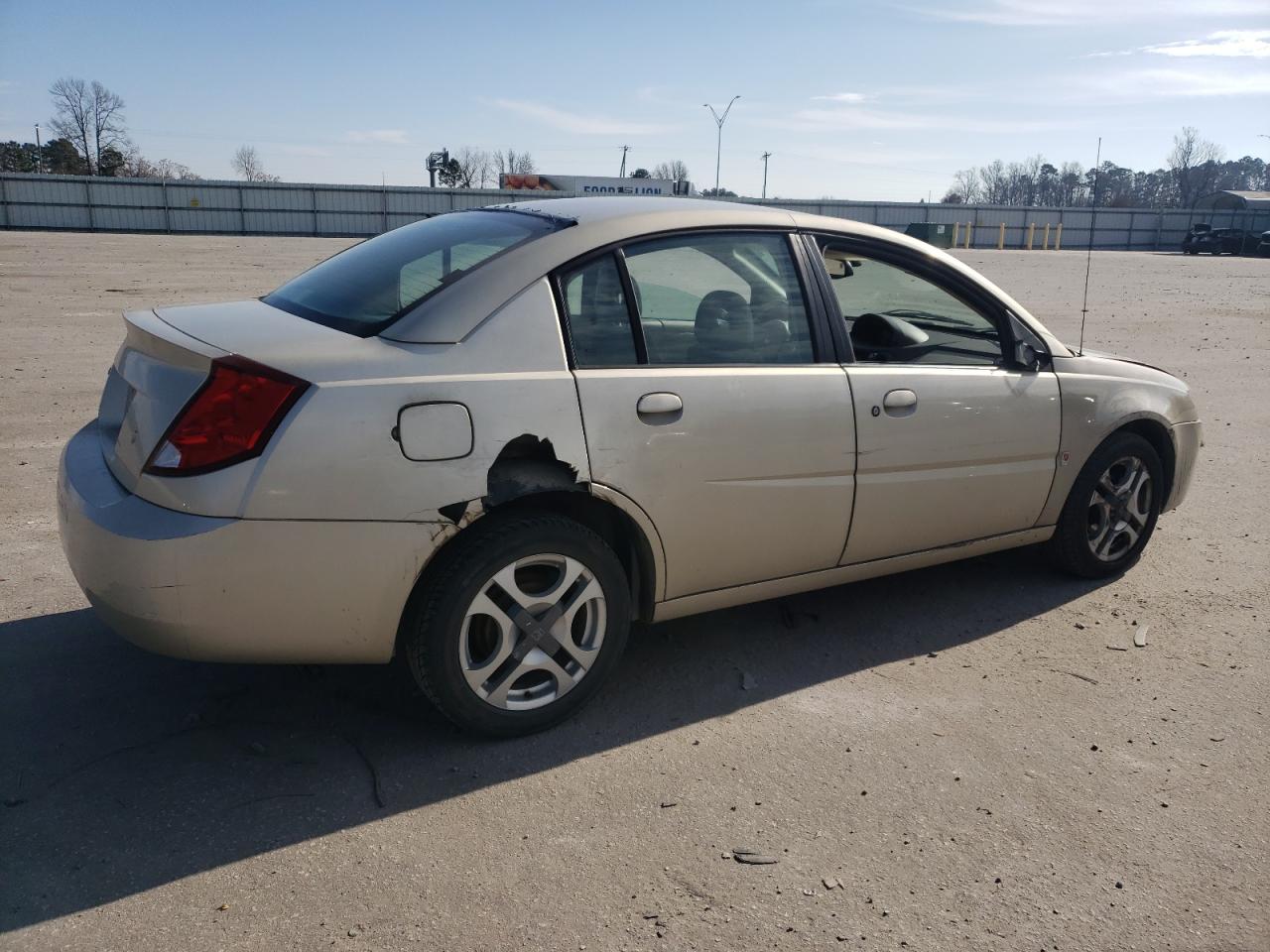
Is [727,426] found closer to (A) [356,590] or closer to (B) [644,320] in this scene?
(B) [644,320]

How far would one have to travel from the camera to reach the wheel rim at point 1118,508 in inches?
189

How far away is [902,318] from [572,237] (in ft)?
5.54

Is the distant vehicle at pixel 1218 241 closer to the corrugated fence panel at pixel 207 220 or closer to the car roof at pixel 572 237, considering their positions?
the corrugated fence panel at pixel 207 220

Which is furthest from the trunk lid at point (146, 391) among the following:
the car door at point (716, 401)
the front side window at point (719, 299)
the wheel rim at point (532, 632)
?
the front side window at point (719, 299)

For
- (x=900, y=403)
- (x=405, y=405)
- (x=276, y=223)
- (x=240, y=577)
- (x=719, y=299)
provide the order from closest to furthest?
(x=240, y=577)
(x=405, y=405)
(x=719, y=299)
(x=900, y=403)
(x=276, y=223)

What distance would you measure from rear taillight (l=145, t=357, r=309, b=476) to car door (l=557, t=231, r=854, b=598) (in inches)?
35.7

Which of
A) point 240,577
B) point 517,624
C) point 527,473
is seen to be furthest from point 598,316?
point 240,577

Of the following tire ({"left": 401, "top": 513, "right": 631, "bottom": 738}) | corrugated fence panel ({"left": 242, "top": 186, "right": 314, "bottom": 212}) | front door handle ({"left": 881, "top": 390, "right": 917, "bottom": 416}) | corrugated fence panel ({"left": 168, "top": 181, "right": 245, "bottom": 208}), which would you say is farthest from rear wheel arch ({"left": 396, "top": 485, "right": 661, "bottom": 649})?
corrugated fence panel ({"left": 242, "top": 186, "right": 314, "bottom": 212})

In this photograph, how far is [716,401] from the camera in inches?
138

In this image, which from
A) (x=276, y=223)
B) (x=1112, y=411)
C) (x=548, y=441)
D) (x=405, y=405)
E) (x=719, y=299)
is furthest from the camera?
(x=276, y=223)

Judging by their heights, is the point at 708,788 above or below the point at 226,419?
below

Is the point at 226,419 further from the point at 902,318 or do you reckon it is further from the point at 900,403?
the point at 902,318

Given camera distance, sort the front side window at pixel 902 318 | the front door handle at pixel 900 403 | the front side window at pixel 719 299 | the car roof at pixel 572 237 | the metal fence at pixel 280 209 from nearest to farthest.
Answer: the car roof at pixel 572 237 < the front side window at pixel 719 299 < the front door handle at pixel 900 403 < the front side window at pixel 902 318 < the metal fence at pixel 280 209

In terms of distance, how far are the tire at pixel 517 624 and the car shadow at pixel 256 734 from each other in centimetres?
15
